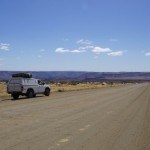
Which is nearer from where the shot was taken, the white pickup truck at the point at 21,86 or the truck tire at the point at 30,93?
the white pickup truck at the point at 21,86

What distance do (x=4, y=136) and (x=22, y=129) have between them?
5.65 ft

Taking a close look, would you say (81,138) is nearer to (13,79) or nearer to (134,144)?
(134,144)

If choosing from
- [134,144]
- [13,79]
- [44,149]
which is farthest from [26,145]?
[13,79]

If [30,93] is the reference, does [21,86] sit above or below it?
above

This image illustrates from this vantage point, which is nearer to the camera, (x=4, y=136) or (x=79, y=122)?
(x=4, y=136)

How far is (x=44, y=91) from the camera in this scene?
39.3m

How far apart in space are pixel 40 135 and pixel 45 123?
328cm

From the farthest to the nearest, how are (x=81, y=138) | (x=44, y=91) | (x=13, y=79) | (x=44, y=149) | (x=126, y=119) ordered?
(x=44, y=91)
(x=13, y=79)
(x=126, y=119)
(x=81, y=138)
(x=44, y=149)

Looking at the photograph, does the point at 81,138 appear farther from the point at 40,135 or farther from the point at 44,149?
the point at 44,149

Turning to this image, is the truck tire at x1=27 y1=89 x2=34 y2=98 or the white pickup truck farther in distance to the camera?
the truck tire at x1=27 y1=89 x2=34 y2=98

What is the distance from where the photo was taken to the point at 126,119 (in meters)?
17.3

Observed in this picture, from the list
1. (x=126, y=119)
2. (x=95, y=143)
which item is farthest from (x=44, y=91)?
(x=95, y=143)

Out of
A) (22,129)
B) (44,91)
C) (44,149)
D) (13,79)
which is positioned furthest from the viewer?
(44,91)

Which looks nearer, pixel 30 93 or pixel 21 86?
pixel 21 86
